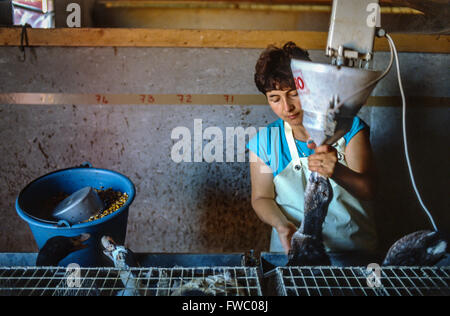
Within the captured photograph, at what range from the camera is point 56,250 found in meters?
1.18

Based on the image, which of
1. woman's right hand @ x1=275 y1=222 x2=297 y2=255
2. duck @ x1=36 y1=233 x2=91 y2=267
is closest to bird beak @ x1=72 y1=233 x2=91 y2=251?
duck @ x1=36 y1=233 x2=91 y2=267

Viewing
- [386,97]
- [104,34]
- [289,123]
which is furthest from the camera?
[386,97]

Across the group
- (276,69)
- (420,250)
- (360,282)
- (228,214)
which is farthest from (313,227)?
(228,214)

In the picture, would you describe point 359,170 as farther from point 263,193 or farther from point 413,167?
point 413,167

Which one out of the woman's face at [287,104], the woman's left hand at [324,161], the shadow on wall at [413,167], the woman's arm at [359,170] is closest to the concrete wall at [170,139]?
the shadow on wall at [413,167]

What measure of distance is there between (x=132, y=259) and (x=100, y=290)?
17cm

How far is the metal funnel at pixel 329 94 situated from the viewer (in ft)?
3.37

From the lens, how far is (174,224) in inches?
102

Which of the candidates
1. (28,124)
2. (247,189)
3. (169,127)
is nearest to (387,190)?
(247,189)

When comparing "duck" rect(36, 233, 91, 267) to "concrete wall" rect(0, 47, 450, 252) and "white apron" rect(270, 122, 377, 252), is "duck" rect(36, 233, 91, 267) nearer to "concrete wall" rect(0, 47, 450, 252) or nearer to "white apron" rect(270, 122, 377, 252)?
"white apron" rect(270, 122, 377, 252)

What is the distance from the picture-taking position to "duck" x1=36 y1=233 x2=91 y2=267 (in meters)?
1.14

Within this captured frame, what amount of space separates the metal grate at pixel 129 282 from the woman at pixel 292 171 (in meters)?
0.63

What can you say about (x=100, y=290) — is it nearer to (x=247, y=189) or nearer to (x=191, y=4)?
(x=247, y=189)

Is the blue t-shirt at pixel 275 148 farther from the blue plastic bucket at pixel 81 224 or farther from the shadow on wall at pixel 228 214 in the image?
the blue plastic bucket at pixel 81 224
